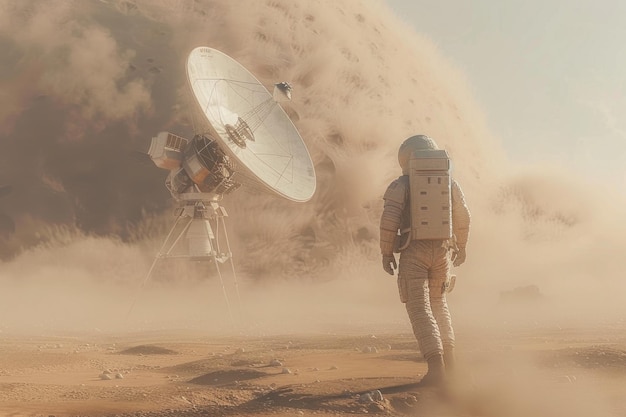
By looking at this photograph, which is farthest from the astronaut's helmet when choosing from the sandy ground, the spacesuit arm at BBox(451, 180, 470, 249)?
the sandy ground

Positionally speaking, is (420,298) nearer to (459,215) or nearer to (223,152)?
(459,215)

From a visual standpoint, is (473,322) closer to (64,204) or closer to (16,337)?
(16,337)

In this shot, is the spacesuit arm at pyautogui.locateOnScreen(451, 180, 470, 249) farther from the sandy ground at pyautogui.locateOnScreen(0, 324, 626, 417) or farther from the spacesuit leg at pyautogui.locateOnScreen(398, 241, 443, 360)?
the sandy ground at pyautogui.locateOnScreen(0, 324, 626, 417)

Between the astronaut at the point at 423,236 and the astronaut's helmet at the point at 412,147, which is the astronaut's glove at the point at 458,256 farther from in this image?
the astronaut's helmet at the point at 412,147

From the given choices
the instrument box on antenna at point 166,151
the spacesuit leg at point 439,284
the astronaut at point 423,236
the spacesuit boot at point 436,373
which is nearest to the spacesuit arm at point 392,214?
Answer: the astronaut at point 423,236

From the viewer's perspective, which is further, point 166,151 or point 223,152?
point 166,151

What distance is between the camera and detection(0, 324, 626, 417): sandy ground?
7145mm

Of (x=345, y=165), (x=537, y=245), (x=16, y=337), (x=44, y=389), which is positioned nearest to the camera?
(x=44, y=389)

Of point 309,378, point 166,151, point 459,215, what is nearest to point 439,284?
point 459,215

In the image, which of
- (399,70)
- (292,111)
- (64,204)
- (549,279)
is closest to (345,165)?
(292,111)

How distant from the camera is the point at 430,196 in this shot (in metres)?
8.57

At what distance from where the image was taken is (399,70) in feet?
128

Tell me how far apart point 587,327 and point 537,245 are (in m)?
21.2

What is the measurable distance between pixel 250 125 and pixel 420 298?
15.4 metres
